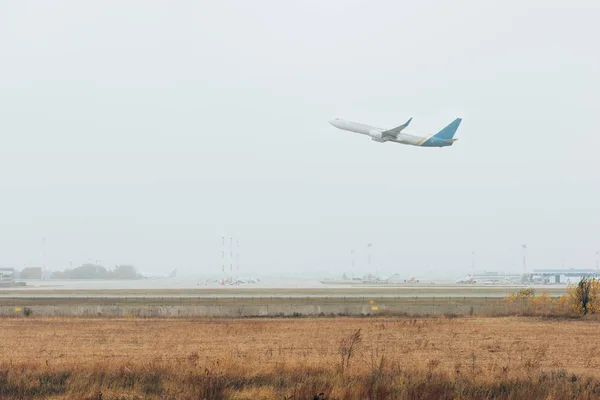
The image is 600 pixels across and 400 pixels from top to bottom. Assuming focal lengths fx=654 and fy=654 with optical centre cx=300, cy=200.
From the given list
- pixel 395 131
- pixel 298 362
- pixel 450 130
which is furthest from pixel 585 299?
pixel 450 130

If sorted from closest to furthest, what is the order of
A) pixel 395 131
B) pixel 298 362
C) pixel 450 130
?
pixel 298 362 → pixel 395 131 → pixel 450 130

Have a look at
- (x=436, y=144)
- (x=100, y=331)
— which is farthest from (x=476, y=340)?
(x=436, y=144)

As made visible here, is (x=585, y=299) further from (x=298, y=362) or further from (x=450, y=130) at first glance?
(x=450, y=130)

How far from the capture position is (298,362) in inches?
919

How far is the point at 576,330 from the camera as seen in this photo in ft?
126

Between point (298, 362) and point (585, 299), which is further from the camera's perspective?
point (585, 299)

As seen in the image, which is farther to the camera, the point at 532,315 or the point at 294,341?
the point at 532,315

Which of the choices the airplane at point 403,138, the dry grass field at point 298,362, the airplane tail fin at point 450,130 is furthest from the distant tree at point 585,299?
the airplane tail fin at point 450,130

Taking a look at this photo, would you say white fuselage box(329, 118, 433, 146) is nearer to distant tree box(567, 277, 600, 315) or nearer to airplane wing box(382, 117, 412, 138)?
airplane wing box(382, 117, 412, 138)

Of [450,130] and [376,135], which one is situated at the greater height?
[450,130]

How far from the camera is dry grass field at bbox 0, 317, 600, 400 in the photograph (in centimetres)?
1948

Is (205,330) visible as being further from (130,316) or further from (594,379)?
→ (594,379)

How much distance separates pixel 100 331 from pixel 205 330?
5994 mm

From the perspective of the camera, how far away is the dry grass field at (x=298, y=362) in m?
19.5
